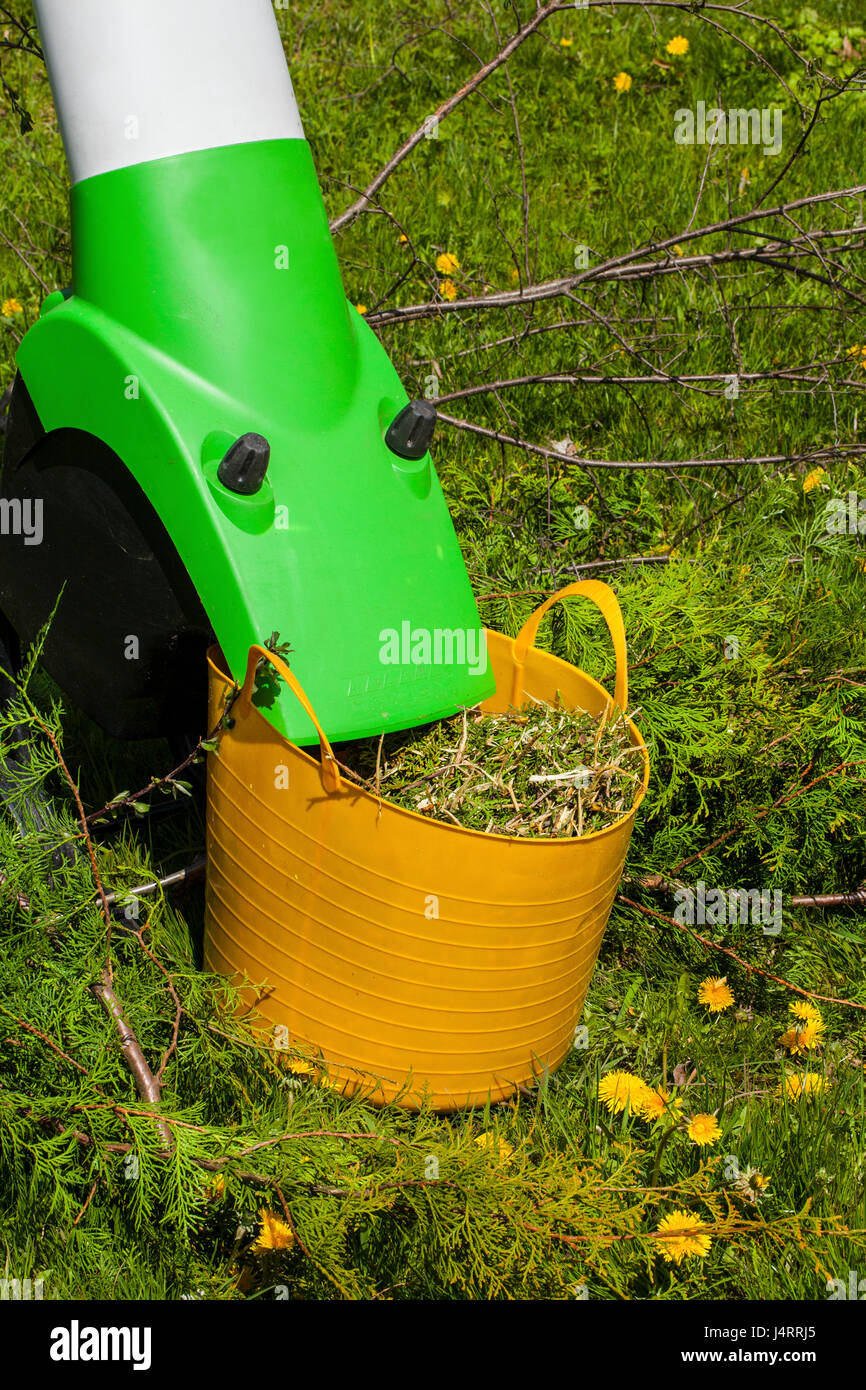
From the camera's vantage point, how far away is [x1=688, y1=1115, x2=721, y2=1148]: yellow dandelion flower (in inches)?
68.3

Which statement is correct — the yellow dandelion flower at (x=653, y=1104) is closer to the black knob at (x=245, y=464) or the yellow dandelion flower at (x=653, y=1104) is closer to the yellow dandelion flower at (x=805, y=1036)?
the yellow dandelion flower at (x=805, y=1036)

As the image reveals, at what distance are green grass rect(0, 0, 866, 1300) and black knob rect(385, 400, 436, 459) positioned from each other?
568 millimetres

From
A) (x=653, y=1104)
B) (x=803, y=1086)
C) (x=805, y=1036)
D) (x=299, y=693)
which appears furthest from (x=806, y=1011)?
(x=299, y=693)

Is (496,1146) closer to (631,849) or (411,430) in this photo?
(631,849)

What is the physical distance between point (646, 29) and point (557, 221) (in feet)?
4.20

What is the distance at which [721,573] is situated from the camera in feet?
8.11

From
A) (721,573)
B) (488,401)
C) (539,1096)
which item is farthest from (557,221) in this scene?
(539,1096)

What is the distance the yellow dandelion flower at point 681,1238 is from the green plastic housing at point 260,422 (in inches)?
28.4

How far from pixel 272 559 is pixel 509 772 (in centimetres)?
52

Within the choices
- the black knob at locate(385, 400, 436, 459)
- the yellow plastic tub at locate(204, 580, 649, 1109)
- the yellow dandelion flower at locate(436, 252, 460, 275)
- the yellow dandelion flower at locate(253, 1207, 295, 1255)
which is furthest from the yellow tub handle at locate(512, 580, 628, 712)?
the yellow dandelion flower at locate(436, 252, 460, 275)

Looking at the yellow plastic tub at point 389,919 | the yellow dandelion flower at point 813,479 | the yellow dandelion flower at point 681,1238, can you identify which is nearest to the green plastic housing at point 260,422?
the yellow plastic tub at point 389,919

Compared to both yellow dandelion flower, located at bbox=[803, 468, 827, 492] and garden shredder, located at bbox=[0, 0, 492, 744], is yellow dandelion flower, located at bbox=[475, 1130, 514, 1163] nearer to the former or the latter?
garden shredder, located at bbox=[0, 0, 492, 744]

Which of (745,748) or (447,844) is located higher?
(745,748)
